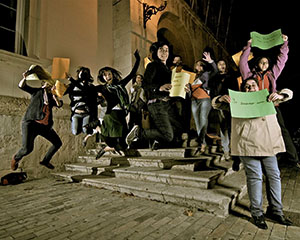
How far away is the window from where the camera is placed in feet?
14.8

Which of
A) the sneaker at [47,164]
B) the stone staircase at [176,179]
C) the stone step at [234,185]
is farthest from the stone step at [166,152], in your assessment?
the sneaker at [47,164]

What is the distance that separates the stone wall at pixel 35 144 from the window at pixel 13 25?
138cm

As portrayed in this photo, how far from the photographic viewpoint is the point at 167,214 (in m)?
2.25

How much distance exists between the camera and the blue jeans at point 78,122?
4968mm

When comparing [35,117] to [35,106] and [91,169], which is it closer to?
[35,106]

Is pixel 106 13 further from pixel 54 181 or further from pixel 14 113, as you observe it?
pixel 54 181

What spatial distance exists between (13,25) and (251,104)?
19.0 feet

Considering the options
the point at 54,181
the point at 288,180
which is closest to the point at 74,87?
the point at 54,181

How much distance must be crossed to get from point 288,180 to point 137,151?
10.6 ft

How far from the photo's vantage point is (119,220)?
213 centimetres

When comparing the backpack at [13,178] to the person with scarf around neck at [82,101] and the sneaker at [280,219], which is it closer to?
the person with scarf around neck at [82,101]

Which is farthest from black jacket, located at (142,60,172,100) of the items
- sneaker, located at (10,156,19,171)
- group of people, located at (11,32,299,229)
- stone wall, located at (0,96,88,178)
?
sneaker, located at (10,156,19,171)

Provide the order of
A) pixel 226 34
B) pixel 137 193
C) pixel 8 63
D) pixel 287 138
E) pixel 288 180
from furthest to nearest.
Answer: pixel 226 34 → pixel 8 63 → pixel 288 180 → pixel 137 193 → pixel 287 138

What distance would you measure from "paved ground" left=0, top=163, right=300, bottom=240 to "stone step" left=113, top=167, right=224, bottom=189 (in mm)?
452
